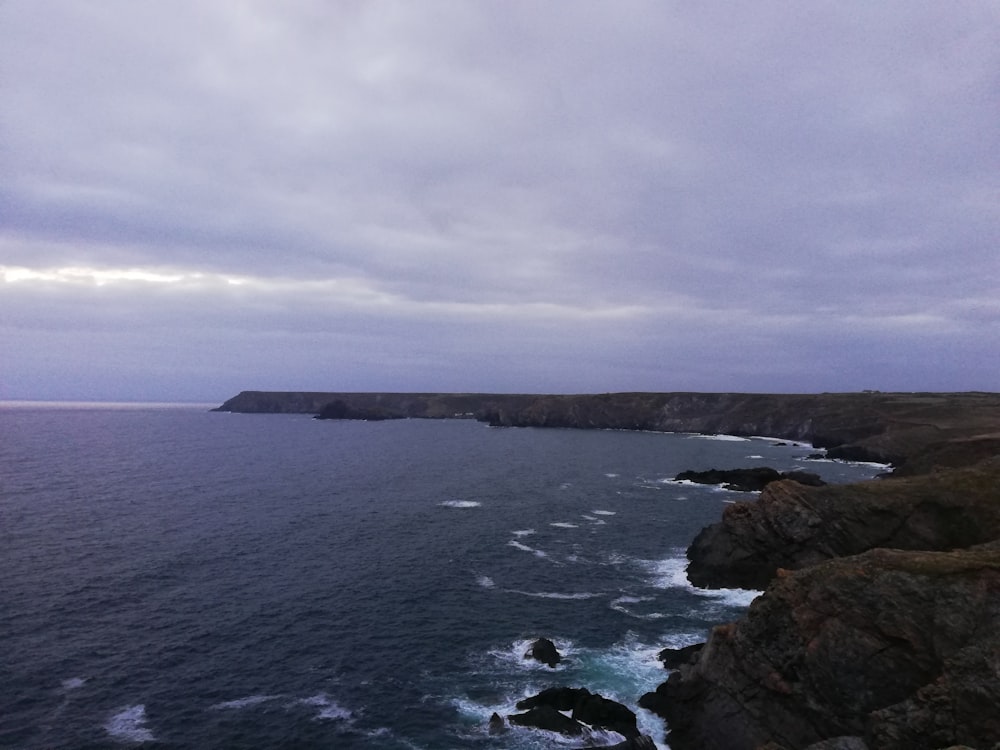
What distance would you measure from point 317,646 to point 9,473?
3844 inches

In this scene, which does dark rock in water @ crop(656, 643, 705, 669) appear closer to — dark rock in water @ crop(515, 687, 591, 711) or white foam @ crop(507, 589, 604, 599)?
dark rock in water @ crop(515, 687, 591, 711)

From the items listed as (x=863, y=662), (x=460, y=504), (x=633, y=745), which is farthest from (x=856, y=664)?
(x=460, y=504)

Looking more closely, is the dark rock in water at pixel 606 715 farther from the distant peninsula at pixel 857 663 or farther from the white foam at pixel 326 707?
the white foam at pixel 326 707

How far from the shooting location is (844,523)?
157ft

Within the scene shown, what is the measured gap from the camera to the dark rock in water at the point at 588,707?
30.3m

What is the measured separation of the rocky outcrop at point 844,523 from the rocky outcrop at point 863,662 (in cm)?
1811

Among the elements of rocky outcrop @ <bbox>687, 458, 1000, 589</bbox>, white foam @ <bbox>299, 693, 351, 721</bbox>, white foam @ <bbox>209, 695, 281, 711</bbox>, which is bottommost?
white foam @ <bbox>299, 693, 351, 721</bbox>

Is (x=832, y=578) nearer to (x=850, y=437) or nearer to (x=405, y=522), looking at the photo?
(x=405, y=522)

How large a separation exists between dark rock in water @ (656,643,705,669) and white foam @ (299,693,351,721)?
778 inches

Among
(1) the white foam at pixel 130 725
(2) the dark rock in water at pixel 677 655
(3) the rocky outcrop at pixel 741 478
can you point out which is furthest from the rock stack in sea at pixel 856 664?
(3) the rocky outcrop at pixel 741 478

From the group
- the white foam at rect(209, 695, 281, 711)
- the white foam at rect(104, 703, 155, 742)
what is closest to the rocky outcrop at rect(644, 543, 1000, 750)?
the white foam at rect(209, 695, 281, 711)

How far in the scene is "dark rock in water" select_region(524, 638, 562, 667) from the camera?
37.3m

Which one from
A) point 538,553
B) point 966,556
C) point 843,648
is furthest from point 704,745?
point 538,553

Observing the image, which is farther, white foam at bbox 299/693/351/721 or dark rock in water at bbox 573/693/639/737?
white foam at bbox 299/693/351/721
